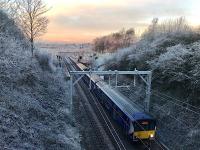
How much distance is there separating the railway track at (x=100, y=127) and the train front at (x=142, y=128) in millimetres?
851

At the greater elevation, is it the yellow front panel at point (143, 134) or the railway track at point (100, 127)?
the yellow front panel at point (143, 134)

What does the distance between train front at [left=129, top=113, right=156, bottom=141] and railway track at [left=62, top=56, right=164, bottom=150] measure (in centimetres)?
85

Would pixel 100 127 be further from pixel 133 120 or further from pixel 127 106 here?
pixel 133 120

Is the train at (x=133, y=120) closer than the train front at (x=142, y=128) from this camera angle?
No

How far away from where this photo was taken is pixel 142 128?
25281mm

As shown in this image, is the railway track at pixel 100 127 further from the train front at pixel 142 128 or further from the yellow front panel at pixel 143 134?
the train front at pixel 142 128

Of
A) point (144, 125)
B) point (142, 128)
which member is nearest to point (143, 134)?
point (142, 128)

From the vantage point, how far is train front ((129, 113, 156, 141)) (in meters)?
25.1

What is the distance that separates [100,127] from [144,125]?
20.9 ft

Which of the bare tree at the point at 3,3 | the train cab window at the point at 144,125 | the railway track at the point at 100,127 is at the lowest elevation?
the railway track at the point at 100,127

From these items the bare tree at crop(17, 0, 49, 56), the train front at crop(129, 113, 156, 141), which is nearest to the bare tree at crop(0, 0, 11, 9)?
the bare tree at crop(17, 0, 49, 56)

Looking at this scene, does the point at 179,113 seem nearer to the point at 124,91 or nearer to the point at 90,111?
the point at 90,111

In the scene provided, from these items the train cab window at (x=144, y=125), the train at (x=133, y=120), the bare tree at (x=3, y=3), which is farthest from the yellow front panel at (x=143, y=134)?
the bare tree at (x=3, y=3)

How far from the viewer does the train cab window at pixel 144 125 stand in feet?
82.3
